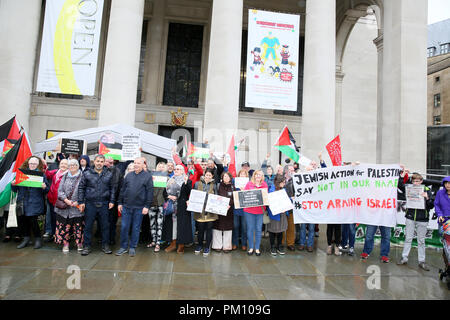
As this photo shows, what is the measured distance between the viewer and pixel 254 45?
12195 mm

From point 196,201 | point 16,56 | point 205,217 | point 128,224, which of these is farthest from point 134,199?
point 16,56

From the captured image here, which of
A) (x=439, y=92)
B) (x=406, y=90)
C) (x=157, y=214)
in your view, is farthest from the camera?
(x=439, y=92)

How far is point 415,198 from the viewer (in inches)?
243

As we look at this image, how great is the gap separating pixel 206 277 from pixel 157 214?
2.41 meters

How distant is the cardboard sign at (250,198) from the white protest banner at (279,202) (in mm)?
187

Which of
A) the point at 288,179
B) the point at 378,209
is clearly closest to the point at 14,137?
the point at 288,179

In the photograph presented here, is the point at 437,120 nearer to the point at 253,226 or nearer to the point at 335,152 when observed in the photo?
the point at 335,152

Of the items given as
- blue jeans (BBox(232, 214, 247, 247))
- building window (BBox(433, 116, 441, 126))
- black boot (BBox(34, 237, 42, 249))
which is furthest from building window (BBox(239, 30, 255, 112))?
building window (BBox(433, 116, 441, 126))

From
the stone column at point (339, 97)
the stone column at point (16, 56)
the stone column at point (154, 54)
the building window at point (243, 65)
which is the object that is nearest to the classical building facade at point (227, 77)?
the stone column at point (16, 56)

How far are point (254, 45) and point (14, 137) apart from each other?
31.0ft

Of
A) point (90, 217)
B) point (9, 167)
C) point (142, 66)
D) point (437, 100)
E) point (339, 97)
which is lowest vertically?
point (90, 217)

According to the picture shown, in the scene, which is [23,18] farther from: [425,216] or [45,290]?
[425,216]

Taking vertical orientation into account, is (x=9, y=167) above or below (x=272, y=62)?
below

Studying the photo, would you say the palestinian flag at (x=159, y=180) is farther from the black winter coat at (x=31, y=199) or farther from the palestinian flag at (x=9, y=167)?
the palestinian flag at (x=9, y=167)
